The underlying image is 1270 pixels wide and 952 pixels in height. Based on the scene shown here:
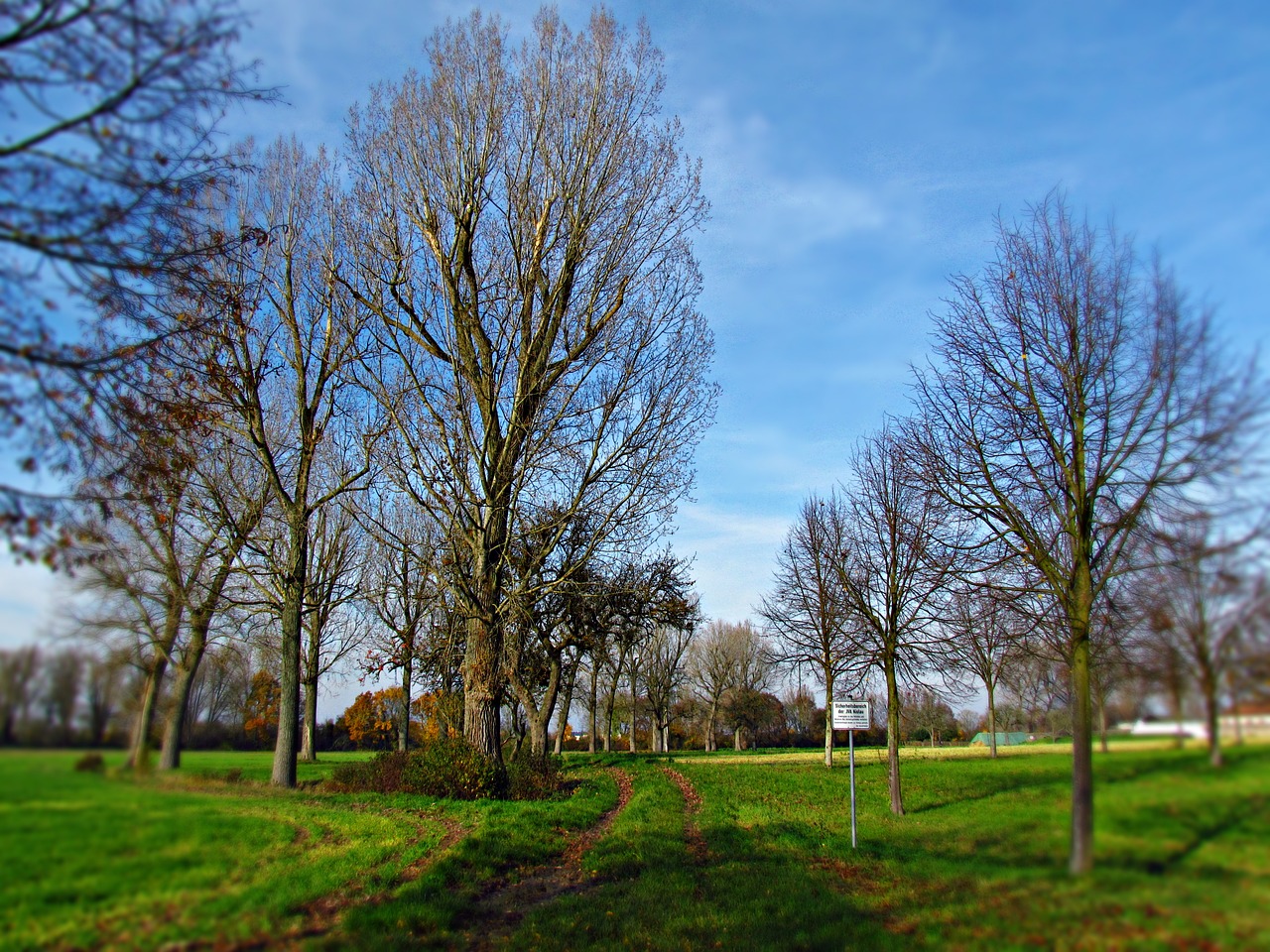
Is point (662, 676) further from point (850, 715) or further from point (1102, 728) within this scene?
point (1102, 728)

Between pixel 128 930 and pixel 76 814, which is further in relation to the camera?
pixel 76 814

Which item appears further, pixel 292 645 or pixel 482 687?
pixel 482 687

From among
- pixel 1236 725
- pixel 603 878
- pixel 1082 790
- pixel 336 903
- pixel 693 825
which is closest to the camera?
pixel 1236 725

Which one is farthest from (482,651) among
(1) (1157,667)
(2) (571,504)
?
(1) (1157,667)

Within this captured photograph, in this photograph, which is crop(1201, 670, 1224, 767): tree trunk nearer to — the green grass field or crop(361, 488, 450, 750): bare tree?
the green grass field

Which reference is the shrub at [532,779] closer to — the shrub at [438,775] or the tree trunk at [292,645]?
the shrub at [438,775]

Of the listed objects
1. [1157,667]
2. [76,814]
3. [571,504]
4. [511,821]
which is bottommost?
[511,821]

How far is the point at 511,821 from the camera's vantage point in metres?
12.7

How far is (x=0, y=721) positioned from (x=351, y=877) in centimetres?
459

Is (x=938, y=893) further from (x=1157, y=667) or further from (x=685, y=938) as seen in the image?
(x=685, y=938)

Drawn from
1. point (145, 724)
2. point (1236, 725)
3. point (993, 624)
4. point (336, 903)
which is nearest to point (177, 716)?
point (145, 724)

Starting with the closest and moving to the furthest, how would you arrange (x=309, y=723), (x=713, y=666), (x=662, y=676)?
(x=309, y=723)
(x=662, y=676)
(x=713, y=666)

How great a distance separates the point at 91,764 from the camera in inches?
145

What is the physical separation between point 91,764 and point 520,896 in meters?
6.55
